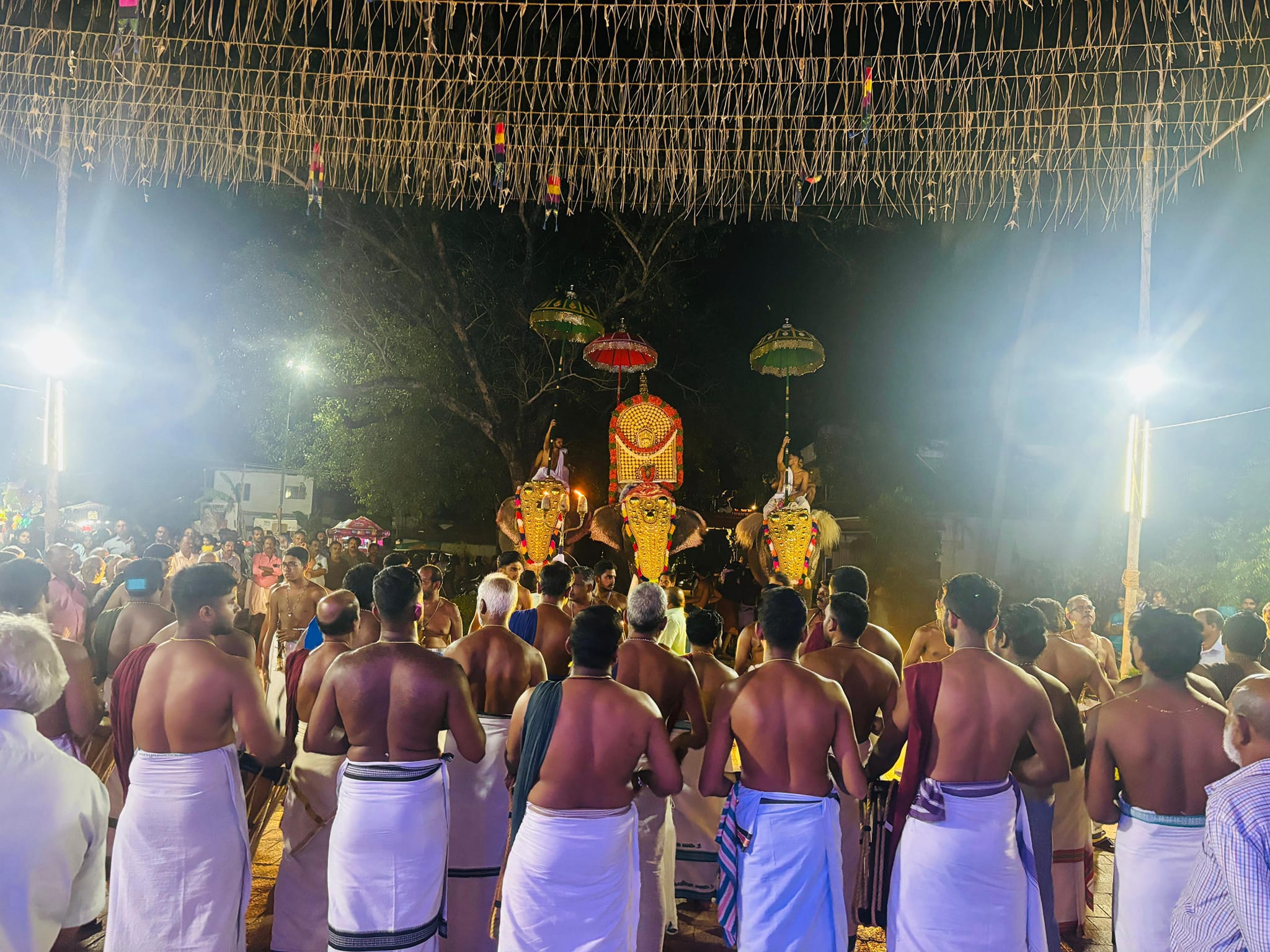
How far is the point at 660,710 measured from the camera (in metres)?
3.67

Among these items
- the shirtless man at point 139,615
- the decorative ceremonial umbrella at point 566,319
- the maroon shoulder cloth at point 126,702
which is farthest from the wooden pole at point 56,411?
the maroon shoulder cloth at point 126,702

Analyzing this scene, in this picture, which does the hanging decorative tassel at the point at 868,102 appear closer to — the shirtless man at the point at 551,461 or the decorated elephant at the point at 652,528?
the decorated elephant at the point at 652,528

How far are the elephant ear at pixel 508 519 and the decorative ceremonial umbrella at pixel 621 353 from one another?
1.92 metres

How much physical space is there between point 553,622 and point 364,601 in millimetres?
1189

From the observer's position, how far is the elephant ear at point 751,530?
8484mm

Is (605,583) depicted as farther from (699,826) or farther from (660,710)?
(660,710)

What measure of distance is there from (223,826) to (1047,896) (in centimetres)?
341

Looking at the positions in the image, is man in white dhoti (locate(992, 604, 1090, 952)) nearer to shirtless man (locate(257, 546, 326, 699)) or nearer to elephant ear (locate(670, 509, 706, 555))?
elephant ear (locate(670, 509, 706, 555))

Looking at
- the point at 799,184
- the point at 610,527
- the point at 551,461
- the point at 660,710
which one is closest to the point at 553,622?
the point at 660,710

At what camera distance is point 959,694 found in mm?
2984

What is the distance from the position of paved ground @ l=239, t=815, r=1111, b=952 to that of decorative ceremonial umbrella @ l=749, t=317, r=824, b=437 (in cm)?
526

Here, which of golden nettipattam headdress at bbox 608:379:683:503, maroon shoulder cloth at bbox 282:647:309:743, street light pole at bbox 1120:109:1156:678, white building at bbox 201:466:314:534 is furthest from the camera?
white building at bbox 201:466:314:534

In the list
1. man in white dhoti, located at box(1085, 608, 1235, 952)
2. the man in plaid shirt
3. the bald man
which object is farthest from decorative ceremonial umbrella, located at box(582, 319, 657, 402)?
the man in plaid shirt

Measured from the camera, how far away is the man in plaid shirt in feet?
6.19
